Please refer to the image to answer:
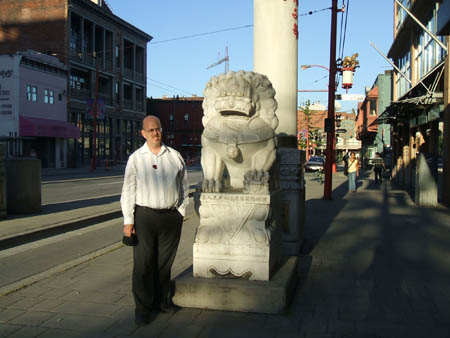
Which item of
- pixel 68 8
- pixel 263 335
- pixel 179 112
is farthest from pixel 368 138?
pixel 263 335

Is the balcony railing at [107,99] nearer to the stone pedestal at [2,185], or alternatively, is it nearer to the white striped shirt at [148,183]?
the stone pedestal at [2,185]

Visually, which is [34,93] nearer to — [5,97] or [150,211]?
[5,97]

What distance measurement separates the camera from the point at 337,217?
460 inches

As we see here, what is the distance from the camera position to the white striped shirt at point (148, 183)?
419 cm

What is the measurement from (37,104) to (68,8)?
10898mm

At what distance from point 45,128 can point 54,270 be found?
3280 centimetres

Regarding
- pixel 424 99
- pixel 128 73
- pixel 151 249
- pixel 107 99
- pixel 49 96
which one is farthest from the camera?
pixel 128 73

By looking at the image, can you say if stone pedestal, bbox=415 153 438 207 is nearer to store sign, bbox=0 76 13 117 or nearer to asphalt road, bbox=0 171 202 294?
asphalt road, bbox=0 171 202 294

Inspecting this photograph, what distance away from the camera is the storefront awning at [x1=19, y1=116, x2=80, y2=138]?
3434 centimetres

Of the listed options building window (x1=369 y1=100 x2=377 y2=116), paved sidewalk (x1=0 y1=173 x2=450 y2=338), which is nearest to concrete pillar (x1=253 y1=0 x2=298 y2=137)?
paved sidewalk (x1=0 y1=173 x2=450 y2=338)

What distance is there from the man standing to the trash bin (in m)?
7.59

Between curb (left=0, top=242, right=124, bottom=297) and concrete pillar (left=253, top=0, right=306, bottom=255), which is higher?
concrete pillar (left=253, top=0, right=306, bottom=255)

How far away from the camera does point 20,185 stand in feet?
35.5

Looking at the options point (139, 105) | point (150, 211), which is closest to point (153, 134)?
point (150, 211)
